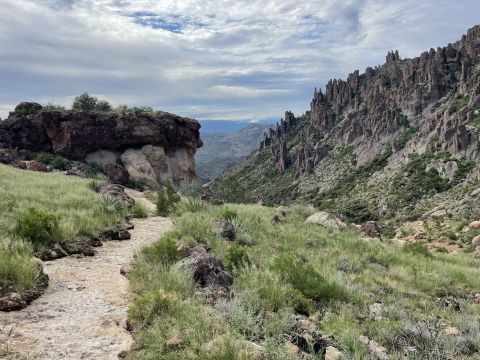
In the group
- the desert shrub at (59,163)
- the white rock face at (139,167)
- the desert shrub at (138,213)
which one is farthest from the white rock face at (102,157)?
the desert shrub at (138,213)

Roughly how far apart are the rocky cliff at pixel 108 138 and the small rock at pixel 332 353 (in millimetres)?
30950

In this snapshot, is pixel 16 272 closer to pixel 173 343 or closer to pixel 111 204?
pixel 173 343

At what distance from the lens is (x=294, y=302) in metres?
8.23

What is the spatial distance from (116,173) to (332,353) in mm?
31643

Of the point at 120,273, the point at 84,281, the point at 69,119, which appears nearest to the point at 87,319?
the point at 84,281

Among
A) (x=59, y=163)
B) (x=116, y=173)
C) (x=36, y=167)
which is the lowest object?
(x=116, y=173)

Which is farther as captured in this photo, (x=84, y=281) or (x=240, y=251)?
(x=240, y=251)

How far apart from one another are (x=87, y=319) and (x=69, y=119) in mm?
34398

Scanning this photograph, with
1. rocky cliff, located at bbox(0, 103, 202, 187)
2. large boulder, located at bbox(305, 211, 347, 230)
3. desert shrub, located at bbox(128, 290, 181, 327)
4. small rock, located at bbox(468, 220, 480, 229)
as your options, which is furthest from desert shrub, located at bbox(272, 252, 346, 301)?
small rock, located at bbox(468, 220, 480, 229)

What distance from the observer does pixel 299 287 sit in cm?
893

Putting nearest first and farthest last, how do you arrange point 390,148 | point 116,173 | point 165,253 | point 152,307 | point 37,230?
point 152,307
point 165,253
point 37,230
point 116,173
point 390,148

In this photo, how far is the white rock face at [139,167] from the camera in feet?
124

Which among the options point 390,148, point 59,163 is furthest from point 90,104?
point 390,148

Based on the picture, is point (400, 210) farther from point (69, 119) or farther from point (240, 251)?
point (240, 251)
